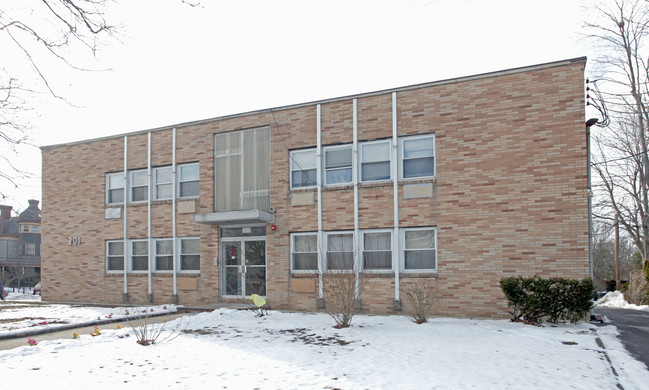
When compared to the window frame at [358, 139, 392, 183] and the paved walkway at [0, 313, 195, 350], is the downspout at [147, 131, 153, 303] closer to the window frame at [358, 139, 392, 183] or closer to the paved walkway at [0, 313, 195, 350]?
the paved walkway at [0, 313, 195, 350]

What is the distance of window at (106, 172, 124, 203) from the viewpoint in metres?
18.1

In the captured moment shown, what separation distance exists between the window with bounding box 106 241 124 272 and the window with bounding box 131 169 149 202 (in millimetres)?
1730

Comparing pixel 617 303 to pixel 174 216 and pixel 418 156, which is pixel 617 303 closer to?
pixel 418 156

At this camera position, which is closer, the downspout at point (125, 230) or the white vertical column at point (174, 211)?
the white vertical column at point (174, 211)

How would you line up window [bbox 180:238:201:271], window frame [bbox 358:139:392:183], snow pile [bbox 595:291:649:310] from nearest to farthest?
window frame [bbox 358:139:392:183], window [bbox 180:238:201:271], snow pile [bbox 595:291:649:310]

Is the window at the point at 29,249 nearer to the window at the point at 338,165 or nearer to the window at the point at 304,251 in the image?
the window at the point at 304,251

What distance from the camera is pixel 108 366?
23.8 feet

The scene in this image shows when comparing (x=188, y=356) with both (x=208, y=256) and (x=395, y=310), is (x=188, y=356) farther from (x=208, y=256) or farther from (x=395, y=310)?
(x=208, y=256)

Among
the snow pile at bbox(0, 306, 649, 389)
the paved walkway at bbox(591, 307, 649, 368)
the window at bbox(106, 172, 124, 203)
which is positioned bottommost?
the paved walkway at bbox(591, 307, 649, 368)

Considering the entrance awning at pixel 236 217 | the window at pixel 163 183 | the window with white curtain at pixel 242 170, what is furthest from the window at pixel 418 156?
the window at pixel 163 183

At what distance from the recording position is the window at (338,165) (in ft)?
47.6

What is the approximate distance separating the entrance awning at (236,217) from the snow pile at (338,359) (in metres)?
4.08

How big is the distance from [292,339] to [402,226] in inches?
208

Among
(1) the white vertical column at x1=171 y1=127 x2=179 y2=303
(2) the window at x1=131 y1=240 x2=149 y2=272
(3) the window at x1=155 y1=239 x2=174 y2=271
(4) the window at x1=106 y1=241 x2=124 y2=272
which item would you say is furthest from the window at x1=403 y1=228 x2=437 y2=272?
(4) the window at x1=106 y1=241 x2=124 y2=272
